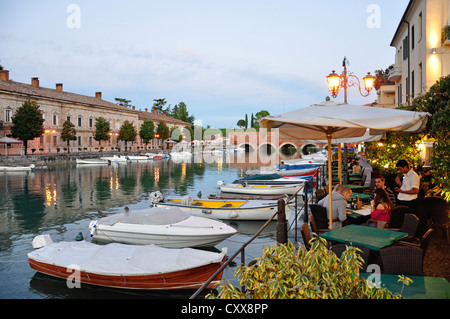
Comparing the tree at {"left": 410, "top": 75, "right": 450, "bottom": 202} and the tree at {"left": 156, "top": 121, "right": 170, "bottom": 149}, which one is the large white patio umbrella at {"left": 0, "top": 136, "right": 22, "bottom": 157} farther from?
Result: the tree at {"left": 410, "top": 75, "right": 450, "bottom": 202}

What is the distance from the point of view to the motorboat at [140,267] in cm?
876

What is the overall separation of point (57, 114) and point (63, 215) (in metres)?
49.8

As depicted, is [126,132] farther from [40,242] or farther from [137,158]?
[40,242]

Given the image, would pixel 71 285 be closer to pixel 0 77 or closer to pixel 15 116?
pixel 15 116

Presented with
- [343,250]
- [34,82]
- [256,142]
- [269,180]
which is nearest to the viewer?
[343,250]

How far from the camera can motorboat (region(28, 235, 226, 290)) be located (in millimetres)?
8758

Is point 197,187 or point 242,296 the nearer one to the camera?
point 242,296

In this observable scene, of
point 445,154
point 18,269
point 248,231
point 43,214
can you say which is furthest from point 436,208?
point 43,214

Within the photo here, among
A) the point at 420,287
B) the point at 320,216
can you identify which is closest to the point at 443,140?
the point at 320,216

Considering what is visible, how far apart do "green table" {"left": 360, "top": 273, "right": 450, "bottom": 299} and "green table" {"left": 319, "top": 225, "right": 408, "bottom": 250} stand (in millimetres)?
938

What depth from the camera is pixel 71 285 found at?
32.0ft

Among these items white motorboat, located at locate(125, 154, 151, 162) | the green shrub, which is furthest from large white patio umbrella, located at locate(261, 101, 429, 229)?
white motorboat, located at locate(125, 154, 151, 162)

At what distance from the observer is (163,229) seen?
1177cm

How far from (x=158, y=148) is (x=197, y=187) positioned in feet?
218
